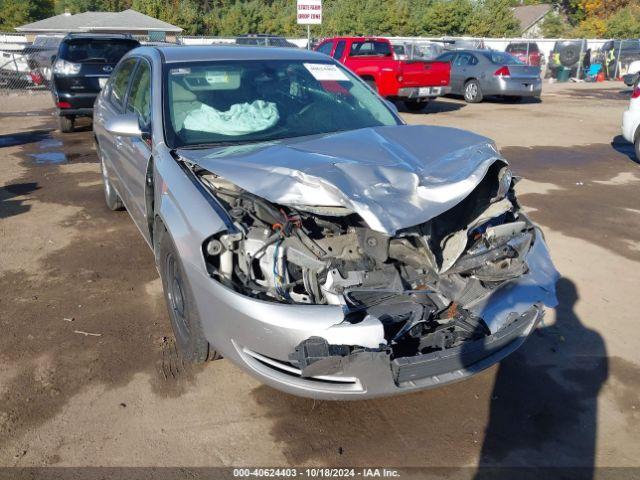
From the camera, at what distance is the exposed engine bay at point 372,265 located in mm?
2697

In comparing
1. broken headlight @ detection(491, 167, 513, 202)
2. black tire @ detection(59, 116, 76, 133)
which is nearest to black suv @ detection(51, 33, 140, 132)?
black tire @ detection(59, 116, 76, 133)

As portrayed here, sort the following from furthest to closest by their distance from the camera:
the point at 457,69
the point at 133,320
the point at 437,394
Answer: the point at 457,69 < the point at 133,320 < the point at 437,394

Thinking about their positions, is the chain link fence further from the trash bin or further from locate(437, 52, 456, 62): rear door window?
locate(437, 52, 456, 62): rear door window

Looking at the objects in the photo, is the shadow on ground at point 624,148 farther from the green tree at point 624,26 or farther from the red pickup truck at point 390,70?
the green tree at point 624,26

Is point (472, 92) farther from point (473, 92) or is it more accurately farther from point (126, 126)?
point (126, 126)

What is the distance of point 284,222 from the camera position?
2.95 m

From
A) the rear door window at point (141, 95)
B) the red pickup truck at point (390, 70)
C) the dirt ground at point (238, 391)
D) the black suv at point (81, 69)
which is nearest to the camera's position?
the dirt ground at point (238, 391)

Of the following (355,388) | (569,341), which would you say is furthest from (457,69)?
(355,388)

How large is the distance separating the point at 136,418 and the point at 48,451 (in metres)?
0.44

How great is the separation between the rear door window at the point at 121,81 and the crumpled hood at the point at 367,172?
1.87 m

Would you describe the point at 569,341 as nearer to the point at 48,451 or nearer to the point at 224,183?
the point at 224,183

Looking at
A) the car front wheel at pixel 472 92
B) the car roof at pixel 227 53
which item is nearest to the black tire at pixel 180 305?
the car roof at pixel 227 53

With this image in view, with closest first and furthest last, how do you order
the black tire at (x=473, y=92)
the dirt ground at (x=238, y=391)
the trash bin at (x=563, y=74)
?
the dirt ground at (x=238, y=391), the black tire at (x=473, y=92), the trash bin at (x=563, y=74)

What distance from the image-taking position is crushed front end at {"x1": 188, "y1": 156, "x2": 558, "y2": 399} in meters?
2.52
